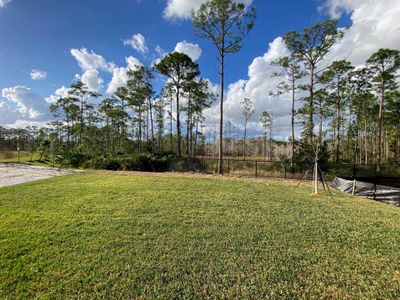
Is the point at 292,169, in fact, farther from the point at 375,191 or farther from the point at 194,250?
the point at 194,250

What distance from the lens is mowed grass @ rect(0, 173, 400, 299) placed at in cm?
219

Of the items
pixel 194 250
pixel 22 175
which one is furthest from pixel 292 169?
pixel 22 175

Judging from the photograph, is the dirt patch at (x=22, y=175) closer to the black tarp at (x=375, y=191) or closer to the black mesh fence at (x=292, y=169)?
the black mesh fence at (x=292, y=169)

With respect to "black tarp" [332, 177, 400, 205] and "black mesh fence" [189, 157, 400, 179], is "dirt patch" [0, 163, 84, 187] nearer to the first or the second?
"black mesh fence" [189, 157, 400, 179]

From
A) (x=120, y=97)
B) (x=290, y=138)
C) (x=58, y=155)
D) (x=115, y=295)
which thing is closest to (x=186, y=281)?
(x=115, y=295)

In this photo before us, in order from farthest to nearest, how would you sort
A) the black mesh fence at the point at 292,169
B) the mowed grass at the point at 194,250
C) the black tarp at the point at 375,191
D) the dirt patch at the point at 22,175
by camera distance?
1. the black mesh fence at the point at 292,169
2. the dirt patch at the point at 22,175
3. the black tarp at the point at 375,191
4. the mowed grass at the point at 194,250

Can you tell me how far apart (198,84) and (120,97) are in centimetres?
938

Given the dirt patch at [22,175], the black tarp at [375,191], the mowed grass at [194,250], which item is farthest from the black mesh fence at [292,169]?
the dirt patch at [22,175]

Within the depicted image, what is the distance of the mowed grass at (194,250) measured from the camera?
7.20 ft

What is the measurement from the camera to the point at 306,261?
8.95 feet

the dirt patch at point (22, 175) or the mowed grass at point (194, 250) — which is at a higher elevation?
the dirt patch at point (22, 175)

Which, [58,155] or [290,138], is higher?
[290,138]

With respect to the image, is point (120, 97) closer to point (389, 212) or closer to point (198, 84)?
point (198, 84)

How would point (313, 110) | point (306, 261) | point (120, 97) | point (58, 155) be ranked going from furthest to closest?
point (120, 97) → point (58, 155) → point (313, 110) → point (306, 261)
